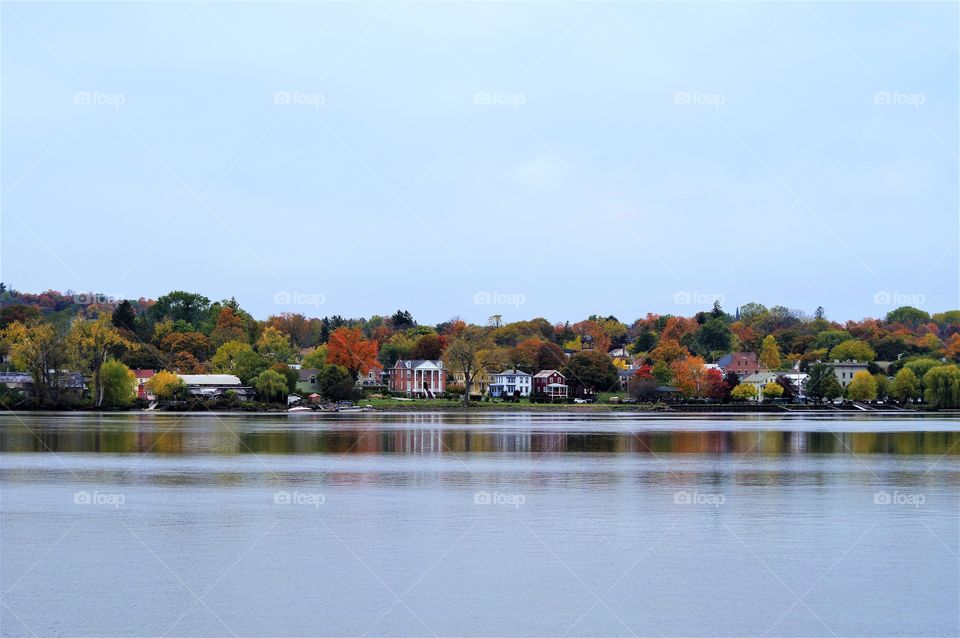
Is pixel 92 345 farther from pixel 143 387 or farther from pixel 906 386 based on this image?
pixel 906 386

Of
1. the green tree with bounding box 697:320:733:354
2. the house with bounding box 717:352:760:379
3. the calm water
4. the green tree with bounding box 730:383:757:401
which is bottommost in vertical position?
the green tree with bounding box 730:383:757:401

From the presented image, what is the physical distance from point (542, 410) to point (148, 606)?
86.0 metres

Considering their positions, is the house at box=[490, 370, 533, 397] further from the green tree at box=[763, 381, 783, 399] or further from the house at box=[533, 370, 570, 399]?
the green tree at box=[763, 381, 783, 399]

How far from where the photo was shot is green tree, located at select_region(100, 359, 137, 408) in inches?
3292

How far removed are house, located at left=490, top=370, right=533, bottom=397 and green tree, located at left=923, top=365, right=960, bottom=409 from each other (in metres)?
45.5

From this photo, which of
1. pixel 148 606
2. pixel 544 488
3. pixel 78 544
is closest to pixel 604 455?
pixel 544 488

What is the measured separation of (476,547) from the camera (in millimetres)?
18062

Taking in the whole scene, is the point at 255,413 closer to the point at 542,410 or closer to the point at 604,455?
the point at 542,410

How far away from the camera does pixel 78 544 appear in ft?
60.3

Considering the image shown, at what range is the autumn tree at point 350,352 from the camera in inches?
4161

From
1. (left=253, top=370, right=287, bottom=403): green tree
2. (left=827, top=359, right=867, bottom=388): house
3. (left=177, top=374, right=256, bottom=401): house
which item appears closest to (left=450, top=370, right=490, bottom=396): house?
(left=253, top=370, right=287, bottom=403): green tree

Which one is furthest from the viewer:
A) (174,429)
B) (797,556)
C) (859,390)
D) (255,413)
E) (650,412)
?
(859,390)

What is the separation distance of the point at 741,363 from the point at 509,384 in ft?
115

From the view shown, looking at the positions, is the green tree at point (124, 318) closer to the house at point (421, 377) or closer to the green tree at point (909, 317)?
the house at point (421, 377)
